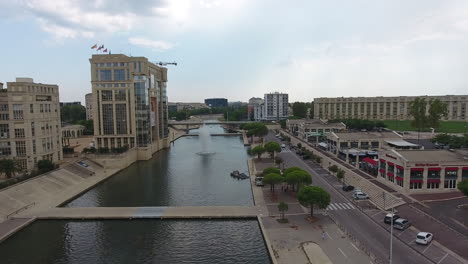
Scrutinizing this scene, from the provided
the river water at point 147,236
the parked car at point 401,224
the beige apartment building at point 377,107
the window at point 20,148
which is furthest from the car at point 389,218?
the beige apartment building at point 377,107

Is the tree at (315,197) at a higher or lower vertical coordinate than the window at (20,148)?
lower

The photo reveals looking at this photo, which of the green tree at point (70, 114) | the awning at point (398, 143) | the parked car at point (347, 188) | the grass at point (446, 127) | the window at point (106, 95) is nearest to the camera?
the parked car at point (347, 188)

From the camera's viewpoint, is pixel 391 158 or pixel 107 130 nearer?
pixel 391 158

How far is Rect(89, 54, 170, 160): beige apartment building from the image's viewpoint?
86.9 metres

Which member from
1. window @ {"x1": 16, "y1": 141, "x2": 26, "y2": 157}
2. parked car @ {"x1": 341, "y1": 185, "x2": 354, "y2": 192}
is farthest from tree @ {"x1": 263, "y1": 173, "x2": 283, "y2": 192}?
window @ {"x1": 16, "y1": 141, "x2": 26, "y2": 157}

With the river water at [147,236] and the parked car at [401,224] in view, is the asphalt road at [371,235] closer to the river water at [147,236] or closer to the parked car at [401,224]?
the parked car at [401,224]

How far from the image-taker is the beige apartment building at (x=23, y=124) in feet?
201

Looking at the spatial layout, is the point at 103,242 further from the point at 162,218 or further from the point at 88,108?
the point at 88,108

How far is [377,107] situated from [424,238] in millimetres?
164625

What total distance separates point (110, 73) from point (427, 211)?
254 feet

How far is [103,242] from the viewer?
3559 cm

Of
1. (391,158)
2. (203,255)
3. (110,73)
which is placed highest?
(110,73)

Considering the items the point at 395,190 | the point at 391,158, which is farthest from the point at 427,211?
the point at 391,158

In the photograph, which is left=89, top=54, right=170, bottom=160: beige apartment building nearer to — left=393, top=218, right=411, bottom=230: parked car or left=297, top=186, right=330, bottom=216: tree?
left=297, top=186, right=330, bottom=216: tree
